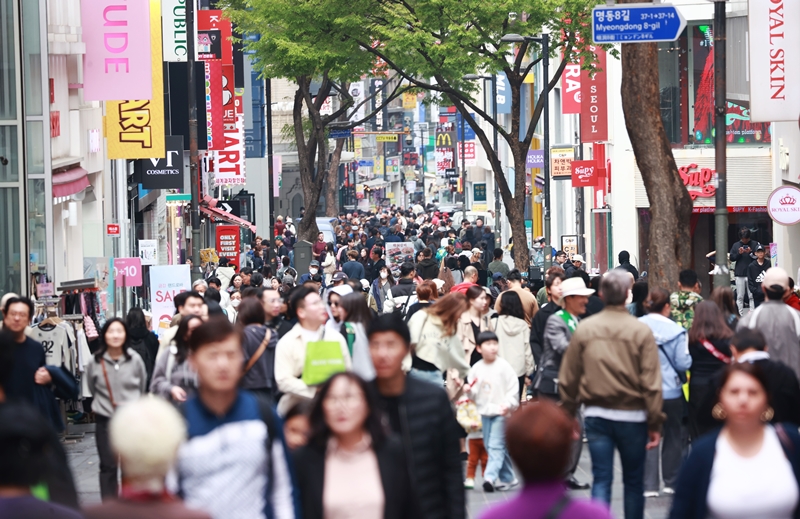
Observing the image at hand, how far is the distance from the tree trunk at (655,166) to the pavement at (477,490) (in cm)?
293

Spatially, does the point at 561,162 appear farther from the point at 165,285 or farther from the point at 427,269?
the point at 165,285

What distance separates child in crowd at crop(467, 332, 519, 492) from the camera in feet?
35.0

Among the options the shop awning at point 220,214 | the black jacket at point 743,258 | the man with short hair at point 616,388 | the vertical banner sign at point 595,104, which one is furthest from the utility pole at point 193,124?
the man with short hair at point 616,388

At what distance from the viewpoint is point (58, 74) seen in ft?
69.4

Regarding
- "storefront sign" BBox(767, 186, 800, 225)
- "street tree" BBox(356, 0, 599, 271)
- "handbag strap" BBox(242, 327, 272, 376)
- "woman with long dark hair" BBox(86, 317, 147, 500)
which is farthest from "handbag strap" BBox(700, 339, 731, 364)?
"street tree" BBox(356, 0, 599, 271)

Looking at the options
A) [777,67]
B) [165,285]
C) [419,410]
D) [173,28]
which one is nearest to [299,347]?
[419,410]

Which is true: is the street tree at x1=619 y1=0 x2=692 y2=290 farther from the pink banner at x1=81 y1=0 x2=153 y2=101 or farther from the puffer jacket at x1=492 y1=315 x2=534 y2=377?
the pink banner at x1=81 y1=0 x2=153 y2=101

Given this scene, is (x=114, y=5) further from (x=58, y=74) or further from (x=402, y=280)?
(x=402, y=280)

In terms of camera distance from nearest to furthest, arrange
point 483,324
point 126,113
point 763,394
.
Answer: point 763,394 → point 483,324 → point 126,113

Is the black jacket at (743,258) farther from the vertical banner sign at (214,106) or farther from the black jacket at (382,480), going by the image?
the black jacket at (382,480)

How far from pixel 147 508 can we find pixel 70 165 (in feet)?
63.8

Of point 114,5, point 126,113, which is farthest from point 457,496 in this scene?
point 126,113

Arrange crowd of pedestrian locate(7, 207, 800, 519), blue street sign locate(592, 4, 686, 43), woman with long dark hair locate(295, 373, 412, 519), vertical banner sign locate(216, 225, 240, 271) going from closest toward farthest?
crowd of pedestrian locate(7, 207, 800, 519), woman with long dark hair locate(295, 373, 412, 519), blue street sign locate(592, 4, 686, 43), vertical banner sign locate(216, 225, 240, 271)

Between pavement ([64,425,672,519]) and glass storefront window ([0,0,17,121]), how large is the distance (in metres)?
4.48
